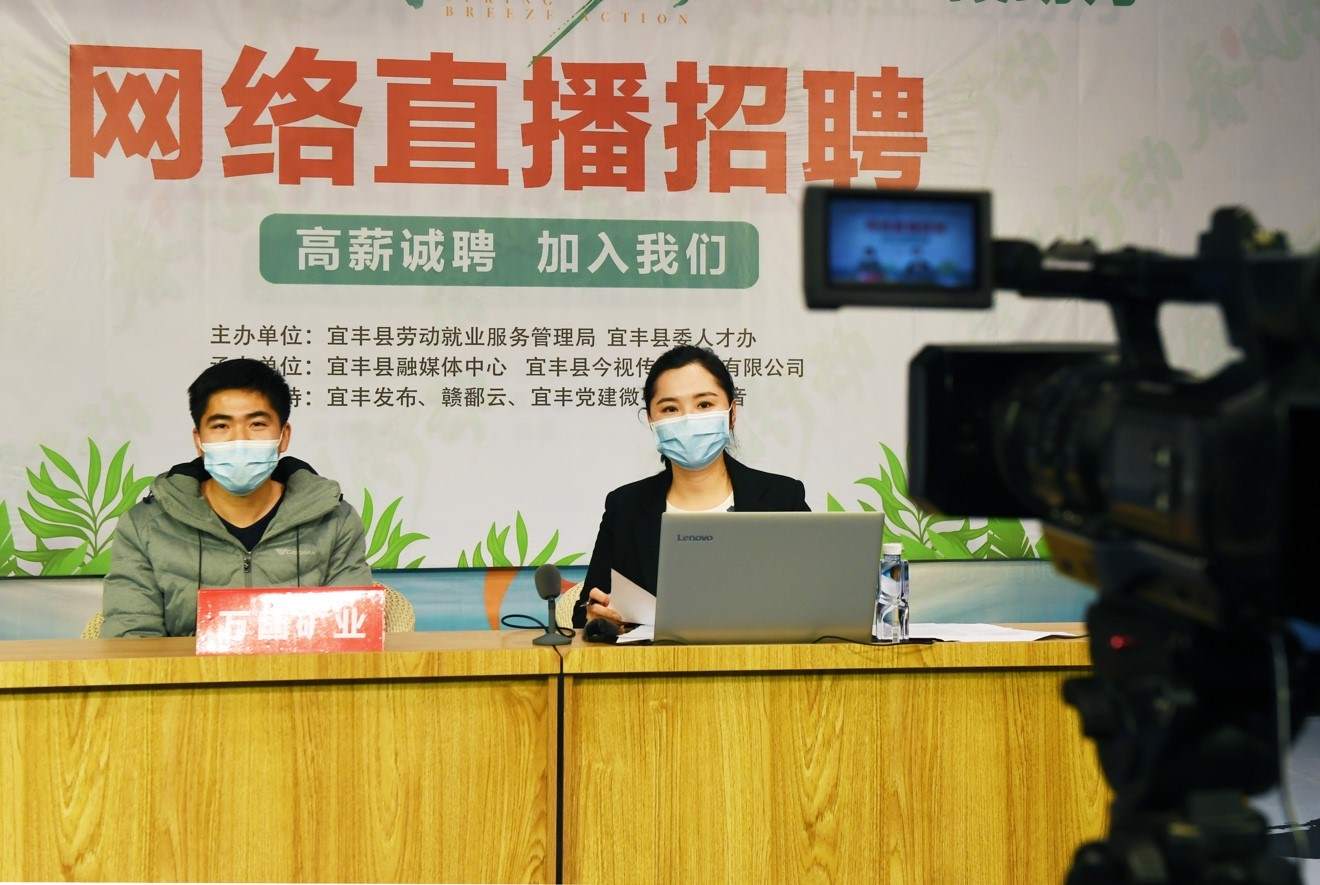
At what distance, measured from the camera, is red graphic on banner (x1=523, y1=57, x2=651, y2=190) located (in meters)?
3.88

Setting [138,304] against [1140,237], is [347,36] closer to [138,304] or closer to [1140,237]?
[138,304]

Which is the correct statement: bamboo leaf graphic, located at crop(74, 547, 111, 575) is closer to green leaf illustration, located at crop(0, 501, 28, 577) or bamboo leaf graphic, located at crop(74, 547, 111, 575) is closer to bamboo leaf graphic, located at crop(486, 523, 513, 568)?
green leaf illustration, located at crop(0, 501, 28, 577)

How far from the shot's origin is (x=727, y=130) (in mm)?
3926

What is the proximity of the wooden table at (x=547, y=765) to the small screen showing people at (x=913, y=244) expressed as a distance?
1391 millimetres

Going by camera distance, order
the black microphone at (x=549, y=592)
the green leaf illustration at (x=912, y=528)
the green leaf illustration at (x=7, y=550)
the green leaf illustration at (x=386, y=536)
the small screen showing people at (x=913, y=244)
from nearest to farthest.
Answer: the small screen showing people at (x=913, y=244) → the black microphone at (x=549, y=592) → the green leaf illustration at (x=7, y=550) → the green leaf illustration at (x=386, y=536) → the green leaf illustration at (x=912, y=528)

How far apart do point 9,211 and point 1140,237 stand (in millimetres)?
3388

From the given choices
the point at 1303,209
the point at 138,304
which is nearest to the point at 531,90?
the point at 138,304

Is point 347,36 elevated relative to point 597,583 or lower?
elevated

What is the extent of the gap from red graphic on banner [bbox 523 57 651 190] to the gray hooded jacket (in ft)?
4.33

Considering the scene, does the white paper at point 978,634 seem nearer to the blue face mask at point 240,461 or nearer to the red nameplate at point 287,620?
the red nameplate at point 287,620

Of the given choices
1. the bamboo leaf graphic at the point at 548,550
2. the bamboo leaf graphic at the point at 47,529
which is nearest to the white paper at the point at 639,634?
the bamboo leaf graphic at the point at 548,550

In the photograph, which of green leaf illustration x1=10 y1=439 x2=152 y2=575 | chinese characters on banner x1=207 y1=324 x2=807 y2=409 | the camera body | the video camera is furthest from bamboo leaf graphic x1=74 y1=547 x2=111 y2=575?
the video camera

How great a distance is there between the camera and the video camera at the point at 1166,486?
0.79 meters

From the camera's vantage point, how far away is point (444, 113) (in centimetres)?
384
